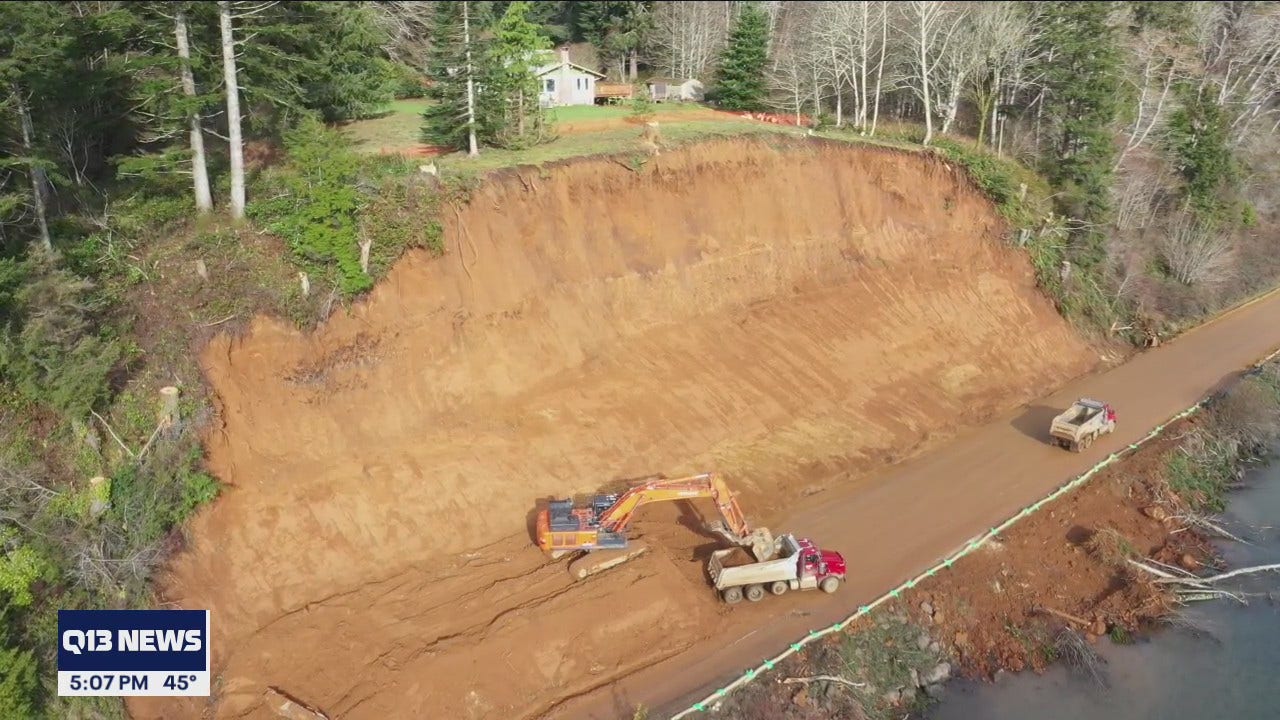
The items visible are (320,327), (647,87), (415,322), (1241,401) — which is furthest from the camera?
(647,87)

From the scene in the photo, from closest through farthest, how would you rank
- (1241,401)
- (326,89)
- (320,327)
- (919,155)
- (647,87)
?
1. (320,327)
2. (1241,401)
3. (326,89)
4. (919,155)
5. (647,87)

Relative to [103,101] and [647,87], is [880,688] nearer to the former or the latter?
[103,101]

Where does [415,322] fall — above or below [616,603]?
above

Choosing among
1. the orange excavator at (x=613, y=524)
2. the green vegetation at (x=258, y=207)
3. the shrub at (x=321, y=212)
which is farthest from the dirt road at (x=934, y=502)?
the shrub at (x=321, y=212)

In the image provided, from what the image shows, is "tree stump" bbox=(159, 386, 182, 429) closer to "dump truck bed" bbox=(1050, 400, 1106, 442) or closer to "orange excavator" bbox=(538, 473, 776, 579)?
"orange excavator" bbox=(538, 473, 776, 579)

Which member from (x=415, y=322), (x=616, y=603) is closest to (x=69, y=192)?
(x=415, y=322)

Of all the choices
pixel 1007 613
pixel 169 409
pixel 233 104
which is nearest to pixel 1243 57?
pixel 1007 613

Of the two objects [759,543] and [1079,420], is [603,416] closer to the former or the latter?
[759,543]
